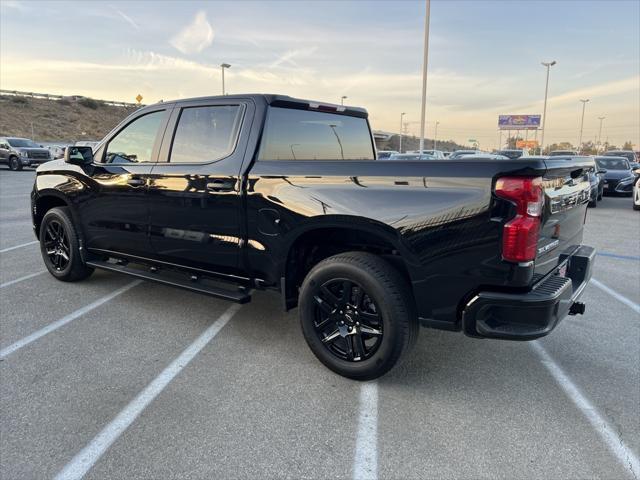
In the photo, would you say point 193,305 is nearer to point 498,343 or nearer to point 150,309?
point 150,309

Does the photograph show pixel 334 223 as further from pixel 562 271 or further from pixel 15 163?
pixel 15 163

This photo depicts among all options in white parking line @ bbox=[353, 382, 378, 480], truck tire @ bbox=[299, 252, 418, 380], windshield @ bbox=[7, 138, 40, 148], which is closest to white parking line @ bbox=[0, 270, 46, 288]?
truck tire @ bbox=[299, 252, 418, 380]

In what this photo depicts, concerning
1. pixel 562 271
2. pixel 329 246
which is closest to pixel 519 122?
pixel 562 271

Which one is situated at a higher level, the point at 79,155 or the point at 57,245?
the point at 79,155

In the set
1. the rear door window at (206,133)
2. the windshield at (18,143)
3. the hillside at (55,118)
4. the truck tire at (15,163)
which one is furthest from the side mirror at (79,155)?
the hillside at (55,118)

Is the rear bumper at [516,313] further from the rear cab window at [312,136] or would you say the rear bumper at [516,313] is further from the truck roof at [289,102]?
the truck roof at [289,102]

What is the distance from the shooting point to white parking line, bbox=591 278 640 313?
4.78m

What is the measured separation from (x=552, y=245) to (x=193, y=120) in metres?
2.99

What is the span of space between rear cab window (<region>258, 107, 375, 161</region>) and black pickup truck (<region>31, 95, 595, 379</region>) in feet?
0.05

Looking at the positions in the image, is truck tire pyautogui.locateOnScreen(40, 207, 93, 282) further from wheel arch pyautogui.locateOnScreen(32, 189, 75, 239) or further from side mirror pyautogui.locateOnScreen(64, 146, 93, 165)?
side mirror pyautogui.locateOnScreen(64, 146, 93, 165)

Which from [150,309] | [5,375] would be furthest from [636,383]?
[5,375]

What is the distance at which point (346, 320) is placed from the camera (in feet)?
10.6

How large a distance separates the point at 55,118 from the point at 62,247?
223 ft

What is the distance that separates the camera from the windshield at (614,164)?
58.5 feet
